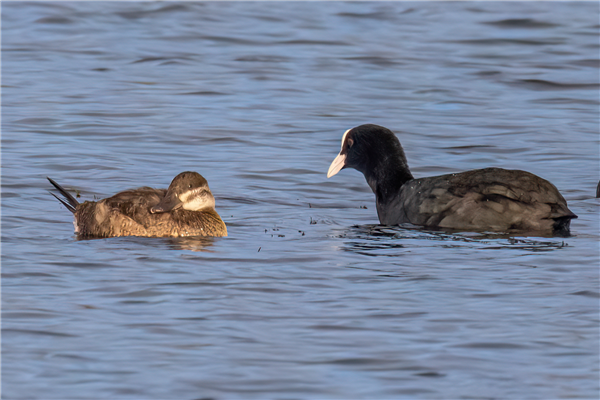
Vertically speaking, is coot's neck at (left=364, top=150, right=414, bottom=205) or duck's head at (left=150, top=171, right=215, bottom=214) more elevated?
duck's head at (left=150, top=171, right=215, bottom=214)

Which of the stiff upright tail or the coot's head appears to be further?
the coot's head

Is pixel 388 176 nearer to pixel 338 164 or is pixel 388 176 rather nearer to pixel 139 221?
pixel 338 164

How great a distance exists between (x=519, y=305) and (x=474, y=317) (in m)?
0.53

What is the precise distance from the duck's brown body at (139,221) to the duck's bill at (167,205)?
0.07 m

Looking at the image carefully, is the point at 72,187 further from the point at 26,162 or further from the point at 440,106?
the point at 440,106

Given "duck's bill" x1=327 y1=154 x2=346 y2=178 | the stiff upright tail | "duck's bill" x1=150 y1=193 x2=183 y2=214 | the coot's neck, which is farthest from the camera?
"duck's bill" x1=327 y1=154 x2=346 y2=178

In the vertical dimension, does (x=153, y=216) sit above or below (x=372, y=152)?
below

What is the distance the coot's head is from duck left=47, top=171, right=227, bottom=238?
2674mm

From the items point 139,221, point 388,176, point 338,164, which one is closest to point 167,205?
point 139,221

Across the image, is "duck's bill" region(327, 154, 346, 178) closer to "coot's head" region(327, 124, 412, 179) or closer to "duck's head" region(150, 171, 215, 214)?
"coot's head" region(327, 124, 412, 179)

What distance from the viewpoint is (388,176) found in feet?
42.4

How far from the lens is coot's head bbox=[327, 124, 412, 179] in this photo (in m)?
13.1

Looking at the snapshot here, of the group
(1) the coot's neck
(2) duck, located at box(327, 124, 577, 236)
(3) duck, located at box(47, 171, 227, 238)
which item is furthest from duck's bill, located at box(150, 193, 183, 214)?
(1) the coot's neck

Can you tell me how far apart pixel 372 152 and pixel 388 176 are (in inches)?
19.5
